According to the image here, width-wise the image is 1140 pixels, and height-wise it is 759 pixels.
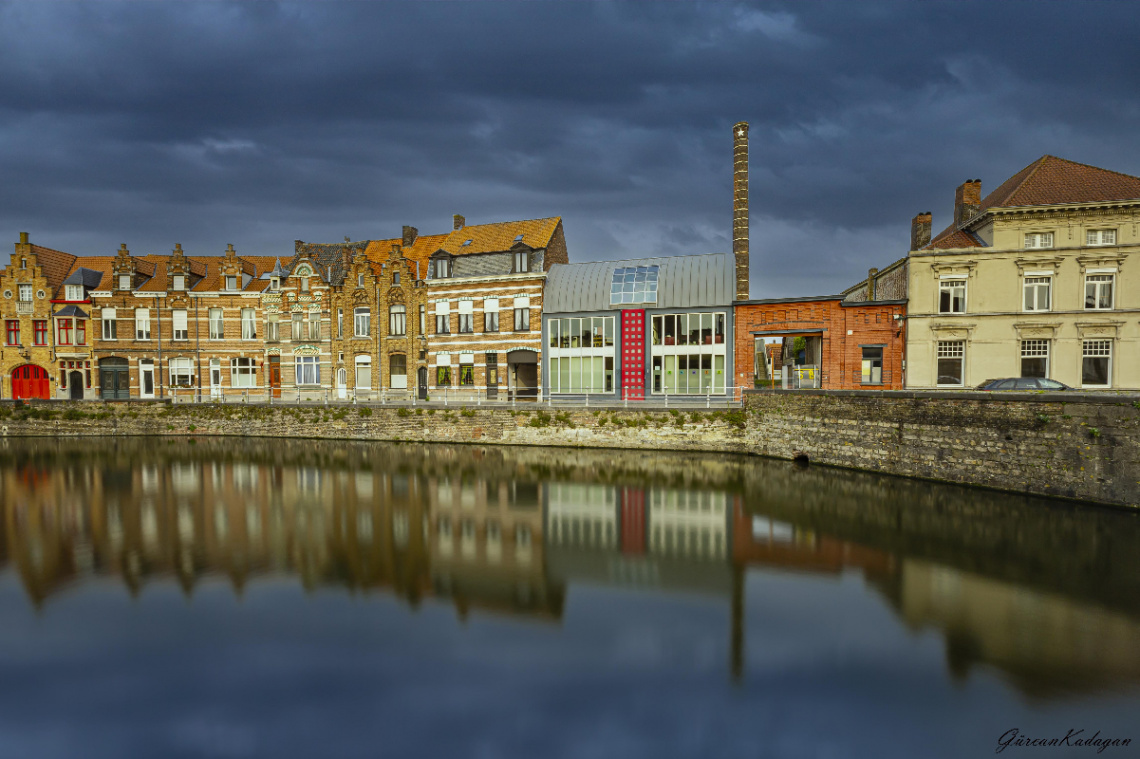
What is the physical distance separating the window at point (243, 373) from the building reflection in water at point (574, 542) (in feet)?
53.0

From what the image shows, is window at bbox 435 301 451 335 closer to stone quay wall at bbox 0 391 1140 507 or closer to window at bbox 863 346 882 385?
stone quay wall at bbox 0 391 1140 507

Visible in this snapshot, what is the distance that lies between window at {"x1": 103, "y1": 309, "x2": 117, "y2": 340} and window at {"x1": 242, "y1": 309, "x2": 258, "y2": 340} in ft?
25.7

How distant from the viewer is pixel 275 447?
91.9 ft

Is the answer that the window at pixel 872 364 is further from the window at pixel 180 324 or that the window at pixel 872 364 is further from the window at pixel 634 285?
the window at pixel 180 324

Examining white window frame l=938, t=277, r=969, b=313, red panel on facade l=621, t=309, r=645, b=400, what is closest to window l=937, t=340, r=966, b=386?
white window frame l=938, t=277, r=969, b=313

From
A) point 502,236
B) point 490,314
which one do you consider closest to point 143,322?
point 490,314

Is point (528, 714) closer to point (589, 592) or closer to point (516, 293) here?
point (589, 592)

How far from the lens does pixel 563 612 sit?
9.72 meters

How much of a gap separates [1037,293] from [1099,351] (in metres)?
3.57

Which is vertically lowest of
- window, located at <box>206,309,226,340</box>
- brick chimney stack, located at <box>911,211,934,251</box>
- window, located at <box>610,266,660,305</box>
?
window, located at <box>206,309,226,340</box>

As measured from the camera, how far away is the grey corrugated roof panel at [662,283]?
1152 inches

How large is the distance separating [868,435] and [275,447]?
82.4 feet

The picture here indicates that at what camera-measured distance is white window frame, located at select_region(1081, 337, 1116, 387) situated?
26.1m

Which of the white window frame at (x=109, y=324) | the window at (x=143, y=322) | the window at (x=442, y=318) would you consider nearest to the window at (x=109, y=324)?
the white window frame at (x=109, y=324)
